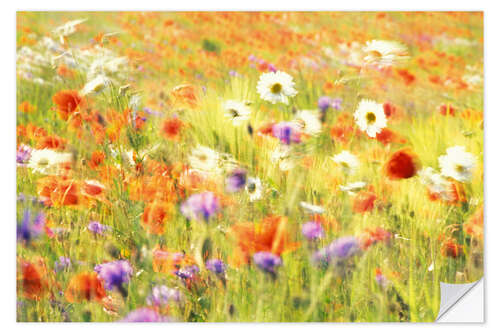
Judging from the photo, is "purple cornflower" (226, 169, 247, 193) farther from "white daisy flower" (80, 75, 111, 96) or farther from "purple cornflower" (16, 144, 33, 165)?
"purple cornflower" (16, 144, 33, 165)

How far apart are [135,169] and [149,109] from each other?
195mm

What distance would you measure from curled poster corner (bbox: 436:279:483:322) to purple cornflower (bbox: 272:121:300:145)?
0.66 metres

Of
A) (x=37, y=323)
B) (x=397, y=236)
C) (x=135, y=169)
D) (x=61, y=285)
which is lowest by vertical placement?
(x=37, y=323)

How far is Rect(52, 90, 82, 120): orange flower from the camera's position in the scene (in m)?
1.67

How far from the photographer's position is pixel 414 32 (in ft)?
5.58

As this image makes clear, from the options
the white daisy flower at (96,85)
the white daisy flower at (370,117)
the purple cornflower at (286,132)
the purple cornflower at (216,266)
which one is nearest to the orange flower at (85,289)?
the purple cornflower at (216,266)

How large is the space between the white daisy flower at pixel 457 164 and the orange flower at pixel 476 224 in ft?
0.36

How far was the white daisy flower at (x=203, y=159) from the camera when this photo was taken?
1.64m

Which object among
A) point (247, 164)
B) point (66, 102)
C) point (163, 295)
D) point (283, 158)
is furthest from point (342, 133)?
point (66, 102)

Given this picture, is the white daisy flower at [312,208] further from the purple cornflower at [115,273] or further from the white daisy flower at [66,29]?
the white daisy flower at [66,29]
